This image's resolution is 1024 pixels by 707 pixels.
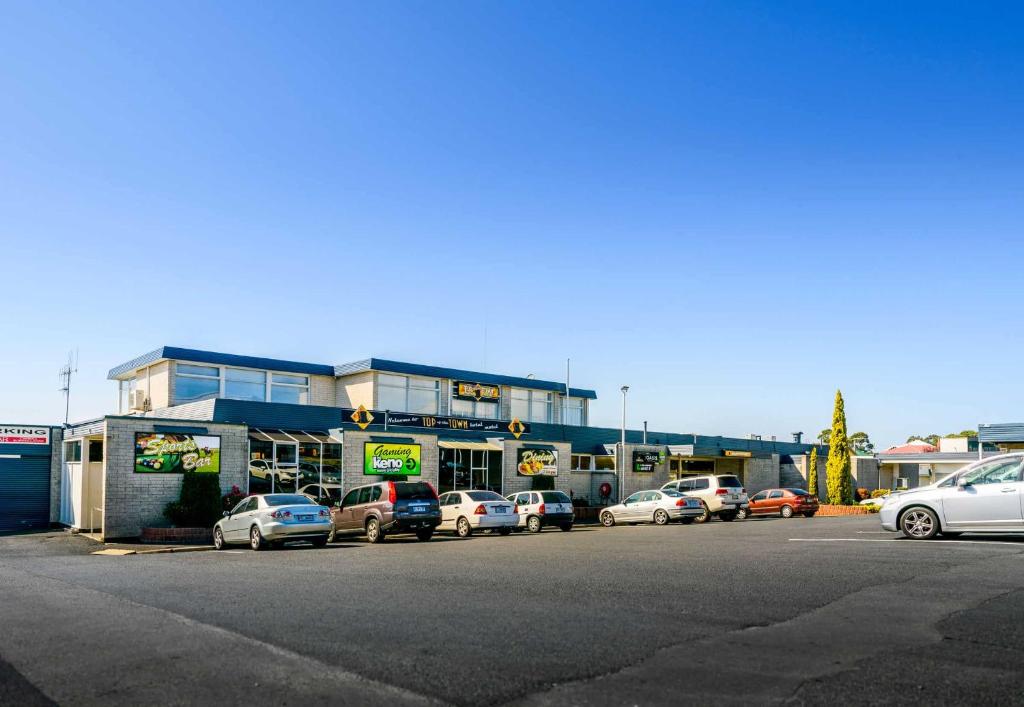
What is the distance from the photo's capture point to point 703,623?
335 inches

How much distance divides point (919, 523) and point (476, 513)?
43.2 ft

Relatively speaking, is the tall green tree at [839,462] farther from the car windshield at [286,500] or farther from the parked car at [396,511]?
the car windshield at [286,500]

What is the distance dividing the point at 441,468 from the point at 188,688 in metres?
29.0

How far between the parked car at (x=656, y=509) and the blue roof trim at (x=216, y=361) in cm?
1533

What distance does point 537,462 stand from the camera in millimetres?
38406

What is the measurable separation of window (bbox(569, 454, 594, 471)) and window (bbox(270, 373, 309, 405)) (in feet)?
43.3

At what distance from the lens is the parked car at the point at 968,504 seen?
15898 mm

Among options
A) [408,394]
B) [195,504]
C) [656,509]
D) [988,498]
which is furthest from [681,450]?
[988,498]

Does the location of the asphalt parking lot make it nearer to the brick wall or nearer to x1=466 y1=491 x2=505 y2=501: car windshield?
the brick wall

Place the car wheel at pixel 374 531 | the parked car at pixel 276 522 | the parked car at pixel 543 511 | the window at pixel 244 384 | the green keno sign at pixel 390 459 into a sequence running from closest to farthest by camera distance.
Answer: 1. the parked car at pixel 276 522
2. the car wheel at pixel 374 531
3. the parked car at pixel 543 511
4. the green keno sign at pixel 390 459
5. the window at pixel 244 384

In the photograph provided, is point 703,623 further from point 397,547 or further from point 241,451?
point 241,451

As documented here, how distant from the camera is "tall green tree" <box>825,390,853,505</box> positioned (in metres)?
42.8

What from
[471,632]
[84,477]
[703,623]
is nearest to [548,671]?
[471,632]

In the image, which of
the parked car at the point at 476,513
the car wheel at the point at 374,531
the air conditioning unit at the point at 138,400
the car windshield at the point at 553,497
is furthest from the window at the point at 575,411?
the car wheel at the point at 374,531
